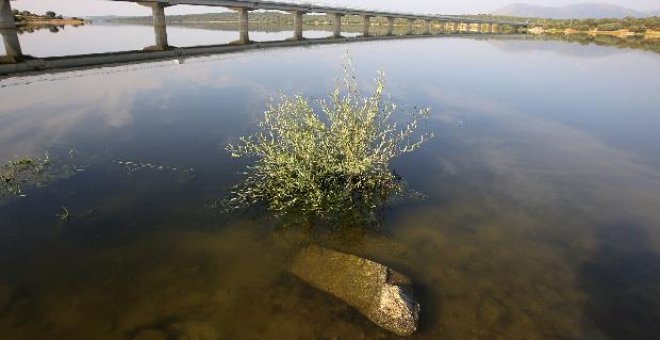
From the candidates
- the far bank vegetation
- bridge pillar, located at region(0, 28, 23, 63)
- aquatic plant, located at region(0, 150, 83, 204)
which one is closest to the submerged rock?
aquatic plant, located at region(0, 150, 83, 204)

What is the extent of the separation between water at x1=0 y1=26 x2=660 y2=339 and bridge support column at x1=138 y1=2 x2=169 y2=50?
20.8 m

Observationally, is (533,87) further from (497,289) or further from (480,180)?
(497,289)

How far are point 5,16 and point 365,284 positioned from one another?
32.0 meters

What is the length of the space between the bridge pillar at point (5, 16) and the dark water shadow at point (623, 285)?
33.6 m

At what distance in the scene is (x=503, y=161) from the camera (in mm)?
15211

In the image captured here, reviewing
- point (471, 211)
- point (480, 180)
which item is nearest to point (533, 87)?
point (480, 180)

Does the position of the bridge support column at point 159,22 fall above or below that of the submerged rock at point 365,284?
above

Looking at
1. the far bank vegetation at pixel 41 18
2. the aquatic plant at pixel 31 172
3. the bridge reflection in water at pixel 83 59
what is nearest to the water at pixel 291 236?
the aquatic plant at pixel 31 172

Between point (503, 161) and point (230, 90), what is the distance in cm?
1593

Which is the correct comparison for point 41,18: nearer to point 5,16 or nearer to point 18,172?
point 5,16

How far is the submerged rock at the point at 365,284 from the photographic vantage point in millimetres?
6971

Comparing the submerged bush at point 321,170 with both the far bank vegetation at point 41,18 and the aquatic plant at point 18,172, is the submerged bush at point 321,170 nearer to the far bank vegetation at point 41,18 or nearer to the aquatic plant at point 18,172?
the aquatic plant at point 18,172

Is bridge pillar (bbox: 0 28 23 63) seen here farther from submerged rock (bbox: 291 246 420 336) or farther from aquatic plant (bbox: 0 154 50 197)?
submerged rock (bbox: 291 246 420 336)

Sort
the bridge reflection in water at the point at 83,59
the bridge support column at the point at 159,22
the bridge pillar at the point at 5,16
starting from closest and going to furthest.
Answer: the bridge reflection in water at the point at 83,59 < the bridge pillar at the point at 5,16 < the bridge support column at the point at 159,22
